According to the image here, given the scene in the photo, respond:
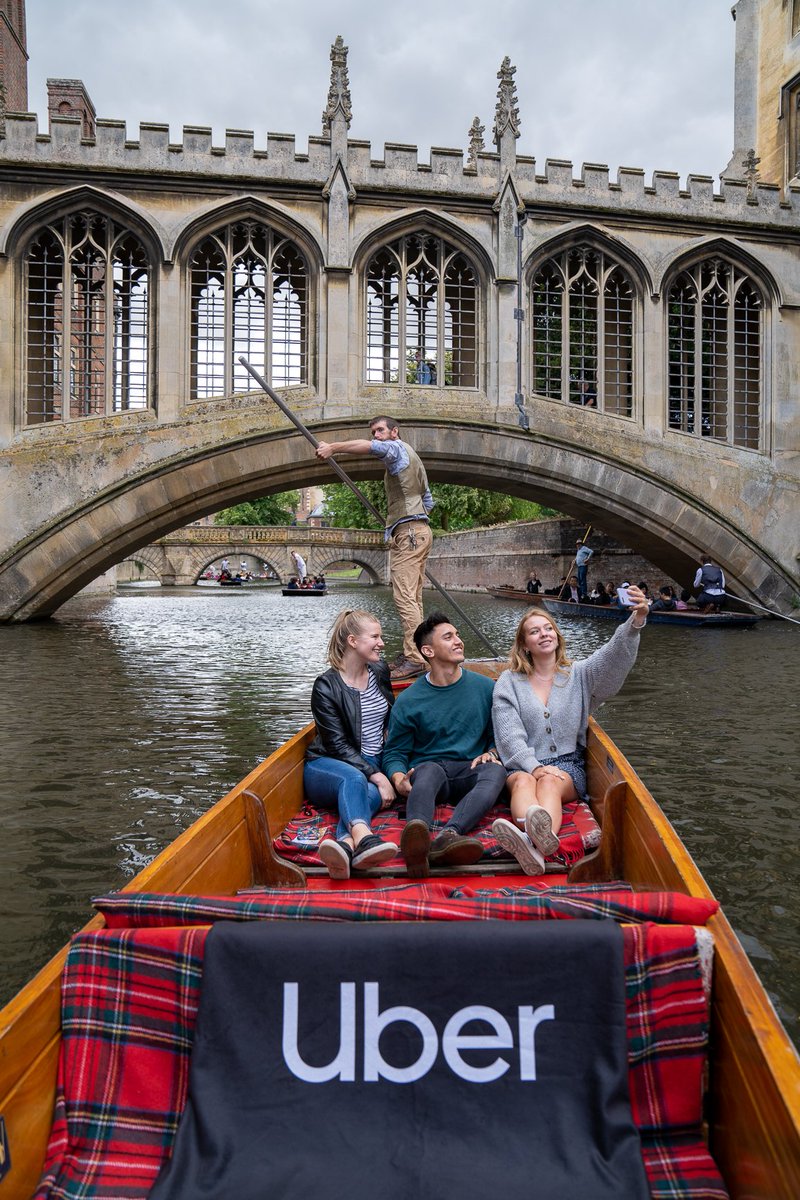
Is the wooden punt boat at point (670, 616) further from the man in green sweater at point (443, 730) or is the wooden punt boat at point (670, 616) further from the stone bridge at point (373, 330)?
the man in green sweater at point (443, 730)

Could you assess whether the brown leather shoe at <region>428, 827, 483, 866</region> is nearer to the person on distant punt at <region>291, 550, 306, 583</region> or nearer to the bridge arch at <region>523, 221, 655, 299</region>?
the bridge arch at <region>523, 221, 655, 299</region>

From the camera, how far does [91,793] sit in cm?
461

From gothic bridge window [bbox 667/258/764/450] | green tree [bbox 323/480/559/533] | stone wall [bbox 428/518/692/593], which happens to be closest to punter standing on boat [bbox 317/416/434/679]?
gothic bridge window [bbox 667/258/764/450]

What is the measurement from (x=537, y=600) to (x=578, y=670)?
63.1 feet

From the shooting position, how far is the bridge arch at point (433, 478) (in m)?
13.3

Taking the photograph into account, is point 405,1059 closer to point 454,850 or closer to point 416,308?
point 454,850

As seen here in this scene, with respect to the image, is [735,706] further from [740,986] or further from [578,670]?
[740,986]

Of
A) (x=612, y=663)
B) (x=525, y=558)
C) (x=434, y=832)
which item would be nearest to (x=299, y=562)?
(x=525, y=558)

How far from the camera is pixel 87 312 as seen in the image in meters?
14.0

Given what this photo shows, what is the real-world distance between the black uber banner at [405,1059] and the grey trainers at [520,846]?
53.7 inches

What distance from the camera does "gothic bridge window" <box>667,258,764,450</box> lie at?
615 inches

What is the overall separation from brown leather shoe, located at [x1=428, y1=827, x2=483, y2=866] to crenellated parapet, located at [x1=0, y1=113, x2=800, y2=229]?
13.1m

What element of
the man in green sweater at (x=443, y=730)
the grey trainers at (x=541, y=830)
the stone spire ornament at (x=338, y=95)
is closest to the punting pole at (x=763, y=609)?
the stone spire ornament at (x=338, y=95)

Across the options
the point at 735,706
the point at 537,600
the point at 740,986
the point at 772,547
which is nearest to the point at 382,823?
the point at 740,986
